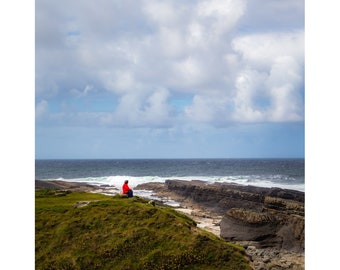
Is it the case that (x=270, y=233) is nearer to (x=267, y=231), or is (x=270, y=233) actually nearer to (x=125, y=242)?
(x=267, y=231)

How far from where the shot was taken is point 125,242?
284 inches

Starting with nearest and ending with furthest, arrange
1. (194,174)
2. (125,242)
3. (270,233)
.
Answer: (125,242), (270,233), (194,174)

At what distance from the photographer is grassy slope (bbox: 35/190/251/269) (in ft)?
23.0

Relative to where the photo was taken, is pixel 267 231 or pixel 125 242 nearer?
pixel 125 242

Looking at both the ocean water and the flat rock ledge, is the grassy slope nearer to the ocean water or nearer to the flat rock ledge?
the flat rock ledge

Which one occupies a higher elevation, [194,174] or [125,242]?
[125,242]

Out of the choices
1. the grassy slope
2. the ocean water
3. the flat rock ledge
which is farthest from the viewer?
the ocean water

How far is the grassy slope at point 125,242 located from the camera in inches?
276

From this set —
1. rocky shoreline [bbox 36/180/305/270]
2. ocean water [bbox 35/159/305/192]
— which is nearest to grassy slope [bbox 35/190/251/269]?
rocky shoreline [bbox 36/180/305/270]

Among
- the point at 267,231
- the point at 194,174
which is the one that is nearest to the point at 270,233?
the point at 267,231

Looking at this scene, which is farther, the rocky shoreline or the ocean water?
the ocean water

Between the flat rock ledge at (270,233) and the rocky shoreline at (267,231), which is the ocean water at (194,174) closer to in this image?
the rocky shoreline at (267,231)
